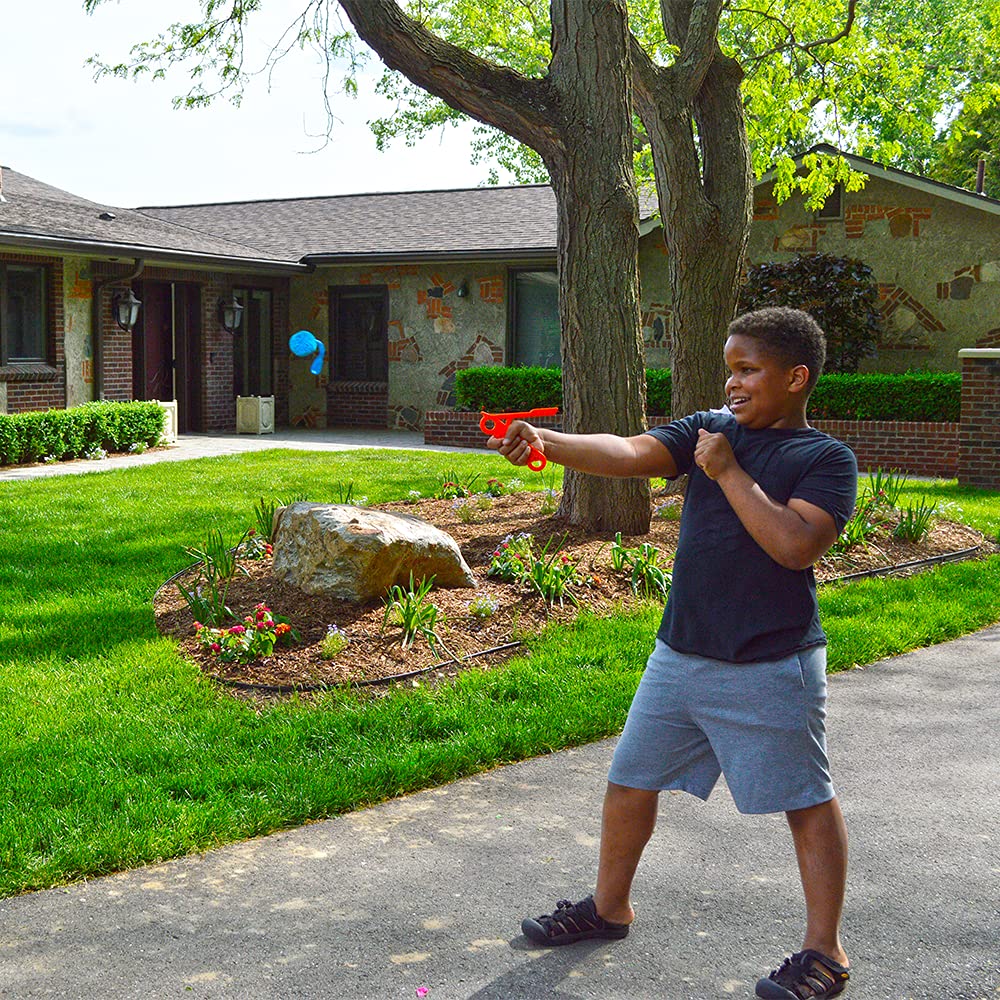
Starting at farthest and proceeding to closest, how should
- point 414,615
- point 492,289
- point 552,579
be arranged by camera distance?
point 492,289 → point 552,579 → point 414,615

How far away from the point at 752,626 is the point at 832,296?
14.4 meters

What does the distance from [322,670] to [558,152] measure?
4.04 metres

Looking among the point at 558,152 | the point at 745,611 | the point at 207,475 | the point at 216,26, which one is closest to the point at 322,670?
the point at 745,611

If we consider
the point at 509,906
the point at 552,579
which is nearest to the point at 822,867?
the point at 509,906

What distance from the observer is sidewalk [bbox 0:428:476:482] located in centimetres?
1421

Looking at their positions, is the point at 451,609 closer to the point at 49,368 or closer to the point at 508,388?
the point at 508,388

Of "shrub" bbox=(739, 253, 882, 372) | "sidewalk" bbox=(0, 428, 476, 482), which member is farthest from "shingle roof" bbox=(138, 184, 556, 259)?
"shrub" bbox=(739, 253, 882, 372)

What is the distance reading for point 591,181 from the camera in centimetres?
816

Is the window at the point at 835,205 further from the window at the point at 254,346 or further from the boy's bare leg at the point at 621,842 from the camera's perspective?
the boy's bare leg at the point at 621,842

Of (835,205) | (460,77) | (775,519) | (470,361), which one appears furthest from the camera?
(470,361)

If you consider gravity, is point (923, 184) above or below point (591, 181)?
above

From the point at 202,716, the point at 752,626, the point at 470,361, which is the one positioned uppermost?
the point at 470,361

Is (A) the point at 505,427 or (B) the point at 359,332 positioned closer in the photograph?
(A) the point at 505,427

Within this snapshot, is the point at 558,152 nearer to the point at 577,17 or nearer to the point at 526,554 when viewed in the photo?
the point at 577,17
